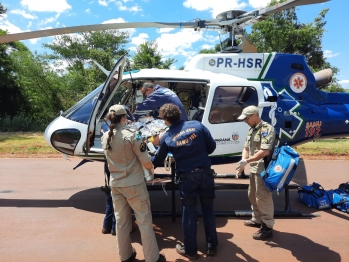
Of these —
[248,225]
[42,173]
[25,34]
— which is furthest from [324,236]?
[42,173]

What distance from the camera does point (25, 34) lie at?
15.5 feet

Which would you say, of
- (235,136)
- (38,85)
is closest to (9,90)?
(38,85)

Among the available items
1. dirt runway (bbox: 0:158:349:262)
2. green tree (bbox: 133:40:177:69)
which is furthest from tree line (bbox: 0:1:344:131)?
dirt runway (bbox: 0:158:349:262)

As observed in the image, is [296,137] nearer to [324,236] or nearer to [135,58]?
[324,236]

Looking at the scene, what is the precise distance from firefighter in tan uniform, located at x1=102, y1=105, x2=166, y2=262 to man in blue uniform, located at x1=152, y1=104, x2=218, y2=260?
1.11 feet

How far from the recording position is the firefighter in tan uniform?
3.14 metres

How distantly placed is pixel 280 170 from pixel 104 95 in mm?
2791

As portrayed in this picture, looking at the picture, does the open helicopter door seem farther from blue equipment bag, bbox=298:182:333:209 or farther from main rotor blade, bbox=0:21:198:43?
main rotor blade, bbox=0:21:198:43

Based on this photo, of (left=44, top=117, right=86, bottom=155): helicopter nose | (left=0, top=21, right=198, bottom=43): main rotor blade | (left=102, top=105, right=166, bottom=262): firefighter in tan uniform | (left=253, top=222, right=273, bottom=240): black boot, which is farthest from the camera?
(left=44, top=117, right=86, bottom=155): helicopter nose

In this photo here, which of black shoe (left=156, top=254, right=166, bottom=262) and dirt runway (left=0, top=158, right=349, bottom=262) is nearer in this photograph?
black shoe (left=156, top=254, right=166, bottom=262)

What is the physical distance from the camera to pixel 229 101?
5.09m

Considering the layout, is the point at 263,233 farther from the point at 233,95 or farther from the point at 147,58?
the point at 147,58

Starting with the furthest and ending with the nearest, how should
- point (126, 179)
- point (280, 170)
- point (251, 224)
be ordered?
point (251, 224)
point (280, 170)
point (126, 179)

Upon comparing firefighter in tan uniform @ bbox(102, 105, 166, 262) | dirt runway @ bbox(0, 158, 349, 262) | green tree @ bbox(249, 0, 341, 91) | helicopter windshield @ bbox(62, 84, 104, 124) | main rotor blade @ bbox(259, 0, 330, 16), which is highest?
green tree @ bbox(249, 0, 341, 91)
